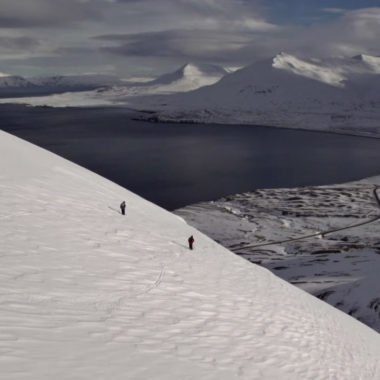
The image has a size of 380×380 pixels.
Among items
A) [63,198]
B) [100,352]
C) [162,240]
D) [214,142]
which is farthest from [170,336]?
[214,142]

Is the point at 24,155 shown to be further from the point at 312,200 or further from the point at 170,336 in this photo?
the point at 312,200

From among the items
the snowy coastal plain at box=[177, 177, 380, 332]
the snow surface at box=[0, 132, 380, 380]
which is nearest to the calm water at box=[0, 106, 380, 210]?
the snowy coastal plain at box=[177, 177, 380, 332]

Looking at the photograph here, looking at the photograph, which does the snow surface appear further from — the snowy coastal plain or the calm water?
the calm water

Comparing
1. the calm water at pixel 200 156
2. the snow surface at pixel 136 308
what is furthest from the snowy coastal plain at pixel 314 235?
the snow surface at pixel 136 308

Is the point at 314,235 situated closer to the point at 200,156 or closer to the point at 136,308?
the point at 136,308

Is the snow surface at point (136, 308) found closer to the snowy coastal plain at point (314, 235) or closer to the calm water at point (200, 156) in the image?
the snowy coastal plain at point (314, 235)
